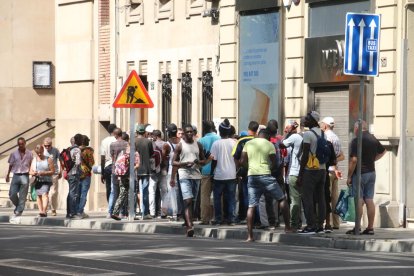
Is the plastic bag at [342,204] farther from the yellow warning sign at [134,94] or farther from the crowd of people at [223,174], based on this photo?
the yellow warning sign at [134,94]

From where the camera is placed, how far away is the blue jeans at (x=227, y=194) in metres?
26.2

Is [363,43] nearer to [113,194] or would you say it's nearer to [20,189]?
[113,194]

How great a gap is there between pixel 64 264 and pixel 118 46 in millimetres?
20912

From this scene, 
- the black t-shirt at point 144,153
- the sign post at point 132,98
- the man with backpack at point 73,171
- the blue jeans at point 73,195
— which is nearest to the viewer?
the sign post at point 132,98

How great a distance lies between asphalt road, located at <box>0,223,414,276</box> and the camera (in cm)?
1638

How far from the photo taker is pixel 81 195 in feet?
99.2

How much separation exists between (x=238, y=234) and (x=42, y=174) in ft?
26.9

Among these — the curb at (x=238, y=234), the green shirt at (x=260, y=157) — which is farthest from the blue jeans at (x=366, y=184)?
the green shirt at (x=260, y=157)

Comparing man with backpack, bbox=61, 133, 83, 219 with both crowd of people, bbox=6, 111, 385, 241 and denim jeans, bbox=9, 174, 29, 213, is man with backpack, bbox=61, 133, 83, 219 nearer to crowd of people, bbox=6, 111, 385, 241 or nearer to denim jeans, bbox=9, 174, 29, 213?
crowd of people, bbox=6, 111, 385, 241

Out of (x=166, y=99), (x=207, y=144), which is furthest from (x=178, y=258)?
(x=166, y=99)

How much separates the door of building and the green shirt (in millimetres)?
4396

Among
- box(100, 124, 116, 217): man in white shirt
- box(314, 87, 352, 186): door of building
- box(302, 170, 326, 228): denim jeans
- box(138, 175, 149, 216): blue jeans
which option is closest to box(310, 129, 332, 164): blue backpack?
box(302, 170, 326, 228): denim jeans

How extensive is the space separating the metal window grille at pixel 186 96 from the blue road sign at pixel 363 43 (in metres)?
12.2

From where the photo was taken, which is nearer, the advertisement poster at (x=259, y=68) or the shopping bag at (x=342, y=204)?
the shopping bag at (x=342, y=204)
